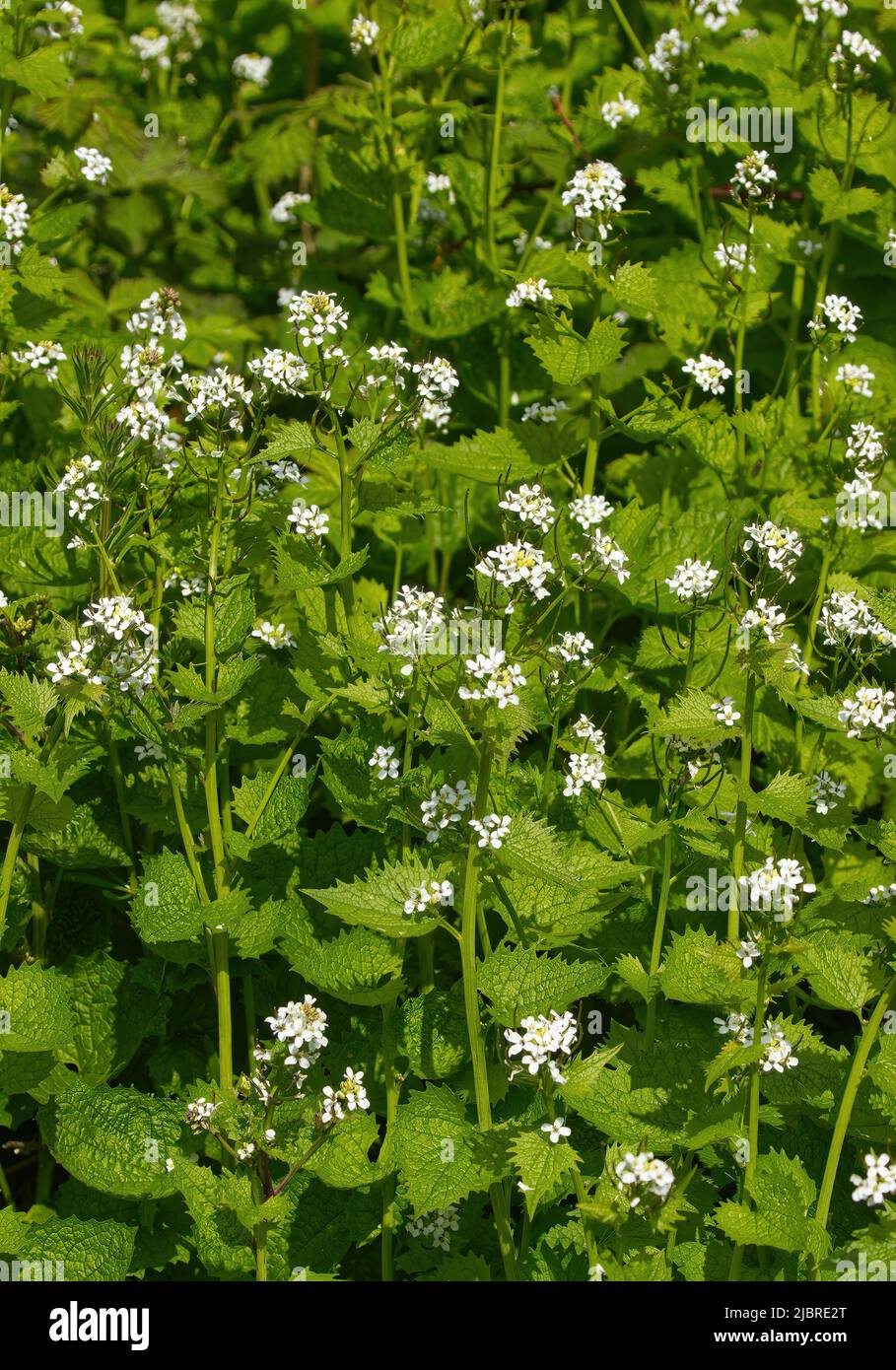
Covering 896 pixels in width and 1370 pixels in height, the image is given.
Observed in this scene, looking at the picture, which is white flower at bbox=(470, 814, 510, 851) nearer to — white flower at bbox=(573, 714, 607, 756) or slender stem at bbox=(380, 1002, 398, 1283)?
slender stem at bbox=(380, 1002, 398, 1283)

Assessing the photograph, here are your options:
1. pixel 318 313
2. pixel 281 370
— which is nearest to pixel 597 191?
pixel 318 313

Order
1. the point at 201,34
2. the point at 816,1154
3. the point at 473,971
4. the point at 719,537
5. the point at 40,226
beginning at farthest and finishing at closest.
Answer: the point at 201,34 → the point at 40,226 → the point at 719,537 → the point at 816,1154 → the point at 473,971

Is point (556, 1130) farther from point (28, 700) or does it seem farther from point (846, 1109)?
point (28, 700)

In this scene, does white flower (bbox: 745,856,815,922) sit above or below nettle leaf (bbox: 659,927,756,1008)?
above

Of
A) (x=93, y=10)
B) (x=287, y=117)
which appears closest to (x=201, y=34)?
(x=93, y=10)

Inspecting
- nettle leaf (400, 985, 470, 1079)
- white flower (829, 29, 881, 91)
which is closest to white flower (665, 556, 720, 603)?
nettle leaf (400, 985, 470, 1079)

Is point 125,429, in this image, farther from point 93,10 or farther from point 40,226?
point 93,10
